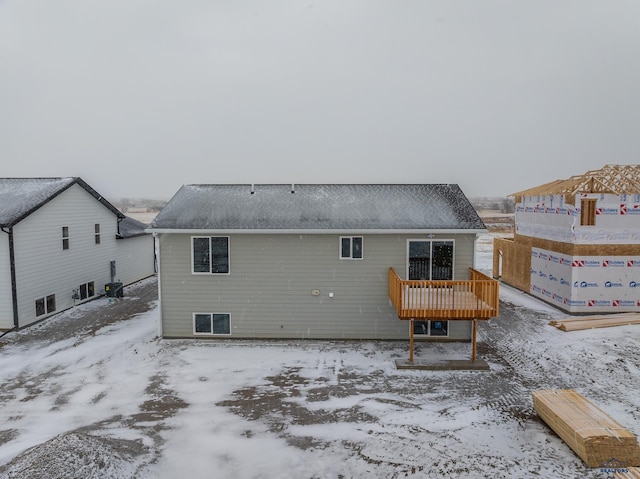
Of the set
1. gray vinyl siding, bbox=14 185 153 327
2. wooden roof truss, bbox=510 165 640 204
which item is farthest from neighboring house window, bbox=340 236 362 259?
gray vinyl siding, bbox=14 185 153 327

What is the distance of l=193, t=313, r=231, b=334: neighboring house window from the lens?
1284 cm

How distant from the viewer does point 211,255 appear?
12648 millimetres

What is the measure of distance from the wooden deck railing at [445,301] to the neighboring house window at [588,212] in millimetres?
8172

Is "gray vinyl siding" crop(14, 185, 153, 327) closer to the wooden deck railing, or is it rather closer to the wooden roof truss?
the wooden deck railing

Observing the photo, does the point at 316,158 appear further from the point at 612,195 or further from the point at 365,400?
the point at 365,400

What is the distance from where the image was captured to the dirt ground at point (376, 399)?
6375 millimetres

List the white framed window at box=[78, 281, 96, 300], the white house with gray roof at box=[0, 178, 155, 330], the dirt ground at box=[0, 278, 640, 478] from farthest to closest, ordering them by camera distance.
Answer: the white framed window at box=[78, 281, 96, 300] < the white house with gray roof at box=[0, 178, 155, 330] < the dirt ground at box=[0, 278, 640, 478]

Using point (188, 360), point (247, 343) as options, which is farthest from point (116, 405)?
point (247, 343)

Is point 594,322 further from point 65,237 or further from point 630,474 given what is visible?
point 65,237

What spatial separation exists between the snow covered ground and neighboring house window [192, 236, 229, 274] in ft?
7.64

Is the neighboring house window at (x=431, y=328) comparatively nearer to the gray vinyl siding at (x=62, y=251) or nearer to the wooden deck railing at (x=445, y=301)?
the wooden deck railing at (x=445, y=301)

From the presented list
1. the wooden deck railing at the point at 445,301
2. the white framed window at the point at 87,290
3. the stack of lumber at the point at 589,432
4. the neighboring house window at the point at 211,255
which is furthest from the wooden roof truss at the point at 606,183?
the white framed window at the point at 87,290

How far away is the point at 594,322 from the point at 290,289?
428 inches

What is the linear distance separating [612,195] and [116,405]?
60.4 feet
